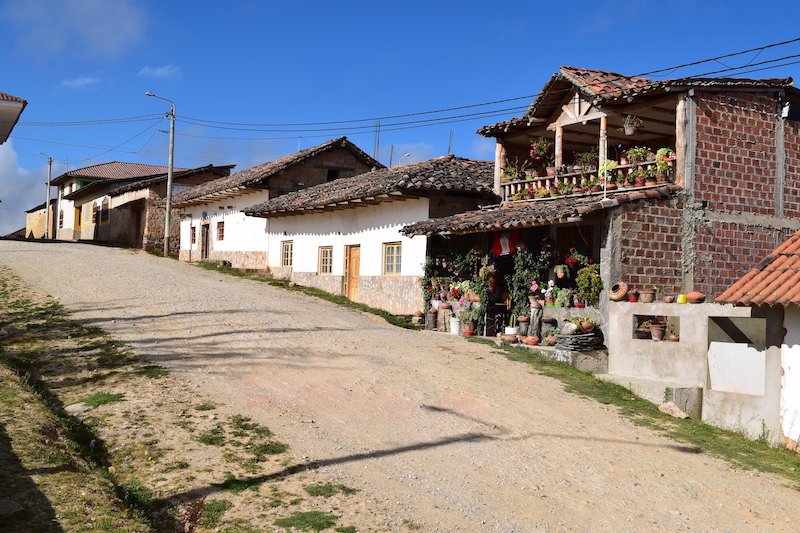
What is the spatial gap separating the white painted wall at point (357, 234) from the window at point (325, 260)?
0.21m

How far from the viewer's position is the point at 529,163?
19.6m

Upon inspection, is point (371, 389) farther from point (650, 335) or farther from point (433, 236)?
point (433, 236)

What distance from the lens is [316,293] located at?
23.0m

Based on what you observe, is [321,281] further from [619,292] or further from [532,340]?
[619,292]

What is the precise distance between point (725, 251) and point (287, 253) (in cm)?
1592

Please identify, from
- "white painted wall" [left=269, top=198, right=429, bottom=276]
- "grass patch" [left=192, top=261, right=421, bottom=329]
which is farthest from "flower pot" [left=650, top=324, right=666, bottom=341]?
"white painted wall" [left=269, top=198, right=429, bottom=276]

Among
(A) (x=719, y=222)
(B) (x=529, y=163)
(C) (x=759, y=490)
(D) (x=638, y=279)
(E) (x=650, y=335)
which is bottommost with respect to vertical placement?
(C) (x=759, y=490)

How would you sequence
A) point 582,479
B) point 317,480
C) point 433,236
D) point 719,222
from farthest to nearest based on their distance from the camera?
point 433,236 < point 719,222 < point 582,479 < point 317,480

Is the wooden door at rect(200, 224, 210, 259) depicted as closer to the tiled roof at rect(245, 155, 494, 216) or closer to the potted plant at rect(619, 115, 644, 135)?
the tiled roof at rect(245, 155, 494, 216)

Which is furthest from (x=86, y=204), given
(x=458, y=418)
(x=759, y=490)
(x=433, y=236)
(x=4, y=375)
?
(x=759, y=490)

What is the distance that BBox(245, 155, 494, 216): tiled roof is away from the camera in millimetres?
19172

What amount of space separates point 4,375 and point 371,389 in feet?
16.6

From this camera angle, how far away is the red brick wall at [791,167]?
15.8 meters

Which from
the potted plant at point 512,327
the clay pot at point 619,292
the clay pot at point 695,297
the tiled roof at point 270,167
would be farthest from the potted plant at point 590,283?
the tiled roof at point 270,167
